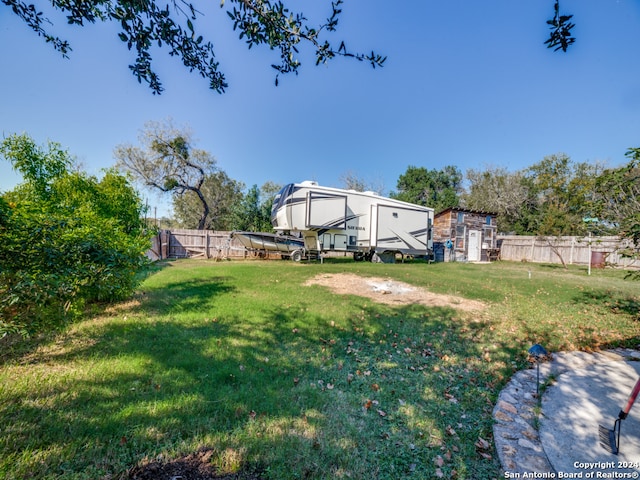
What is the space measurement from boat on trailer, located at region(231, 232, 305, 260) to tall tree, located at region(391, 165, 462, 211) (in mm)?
22932

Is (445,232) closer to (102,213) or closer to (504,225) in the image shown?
(504,225)

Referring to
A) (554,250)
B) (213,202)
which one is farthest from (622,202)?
(213,202)

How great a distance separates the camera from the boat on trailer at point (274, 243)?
51.7 feet

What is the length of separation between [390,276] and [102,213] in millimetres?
9329

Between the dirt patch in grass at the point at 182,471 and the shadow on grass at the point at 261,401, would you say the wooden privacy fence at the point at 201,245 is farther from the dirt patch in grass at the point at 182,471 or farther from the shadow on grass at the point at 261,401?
the dirt patch in grass at the point at 182,471

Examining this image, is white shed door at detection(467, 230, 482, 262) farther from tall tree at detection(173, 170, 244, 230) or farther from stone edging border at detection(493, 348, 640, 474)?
tall tree at detection(173, 170, 244, 230)

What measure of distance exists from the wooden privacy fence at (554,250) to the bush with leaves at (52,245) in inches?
860

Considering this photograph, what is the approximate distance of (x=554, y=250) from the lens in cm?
1608

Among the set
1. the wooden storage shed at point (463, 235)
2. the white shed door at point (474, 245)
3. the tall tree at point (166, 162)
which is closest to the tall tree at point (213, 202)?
the tall tree at point (166, 162)

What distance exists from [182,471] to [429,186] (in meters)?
38.0

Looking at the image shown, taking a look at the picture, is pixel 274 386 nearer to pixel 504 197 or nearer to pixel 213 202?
pixel 213 202

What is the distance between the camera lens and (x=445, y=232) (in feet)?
64.1

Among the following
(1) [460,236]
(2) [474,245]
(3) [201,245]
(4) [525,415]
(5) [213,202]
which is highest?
(5) [213,202]

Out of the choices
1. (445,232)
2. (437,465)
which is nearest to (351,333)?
(437,465)
